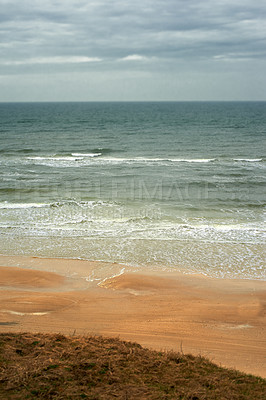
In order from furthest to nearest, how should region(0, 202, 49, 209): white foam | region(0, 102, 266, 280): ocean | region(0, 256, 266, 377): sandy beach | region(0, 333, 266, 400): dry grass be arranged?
region(0, 202, 49, 209): white foam → region(0, 102, 266, 280): ocean → region(0, 256, 266, 377): sandy beach → region(0, 333, 266, 400): dry grass

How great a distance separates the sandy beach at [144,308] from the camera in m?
7.83

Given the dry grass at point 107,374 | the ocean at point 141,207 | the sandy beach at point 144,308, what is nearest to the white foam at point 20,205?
the ocean at point 141,207

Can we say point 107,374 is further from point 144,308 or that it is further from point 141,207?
point 141,207

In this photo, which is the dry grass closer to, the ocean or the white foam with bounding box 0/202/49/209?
the ocean

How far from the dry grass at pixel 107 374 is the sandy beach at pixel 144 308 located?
0.94 meters

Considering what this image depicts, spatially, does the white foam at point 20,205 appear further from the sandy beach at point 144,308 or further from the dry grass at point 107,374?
the dry grass at point 107,374

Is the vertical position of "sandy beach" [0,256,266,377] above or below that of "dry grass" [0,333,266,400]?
below

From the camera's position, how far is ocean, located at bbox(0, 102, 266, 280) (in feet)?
42.8

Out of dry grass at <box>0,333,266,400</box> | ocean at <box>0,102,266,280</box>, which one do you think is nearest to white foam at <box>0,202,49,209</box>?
ocean at <box>0,102,266,280</box>

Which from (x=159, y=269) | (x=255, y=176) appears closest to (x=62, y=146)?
(x=255, y=176)

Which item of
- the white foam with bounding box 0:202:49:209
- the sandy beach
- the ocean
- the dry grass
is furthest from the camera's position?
the white foam with bounding box 0:202:49:209

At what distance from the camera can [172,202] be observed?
19.5 m

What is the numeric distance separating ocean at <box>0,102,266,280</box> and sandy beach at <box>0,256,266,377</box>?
1002mm

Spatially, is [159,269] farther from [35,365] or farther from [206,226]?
[35,365]
